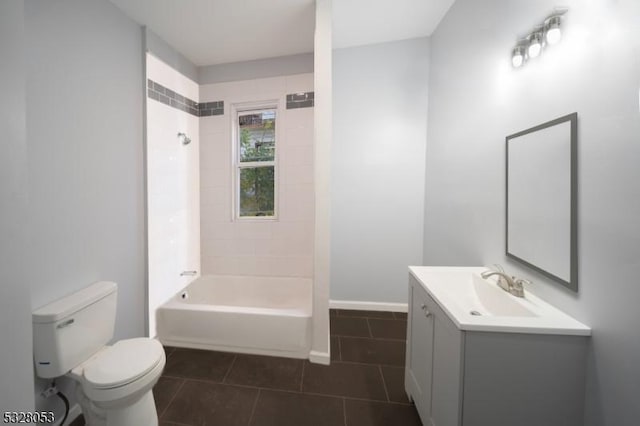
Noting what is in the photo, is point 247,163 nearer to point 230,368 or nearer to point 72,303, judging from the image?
point 72,303

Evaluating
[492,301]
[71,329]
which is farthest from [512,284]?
[71,329]

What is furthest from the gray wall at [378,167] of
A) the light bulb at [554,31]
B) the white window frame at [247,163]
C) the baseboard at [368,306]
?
the light bulb at [554,31]

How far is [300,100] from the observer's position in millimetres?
2643

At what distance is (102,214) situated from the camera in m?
1.67

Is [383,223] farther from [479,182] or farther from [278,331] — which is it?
[278,331]

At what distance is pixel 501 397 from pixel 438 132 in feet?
6.92

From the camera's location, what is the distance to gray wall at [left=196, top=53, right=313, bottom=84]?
2598mm

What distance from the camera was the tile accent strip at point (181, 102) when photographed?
2121mm

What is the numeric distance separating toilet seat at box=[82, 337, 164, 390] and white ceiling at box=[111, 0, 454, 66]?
243cm

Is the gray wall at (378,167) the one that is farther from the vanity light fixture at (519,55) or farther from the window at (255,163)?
the vanity light fixture at (519,55)

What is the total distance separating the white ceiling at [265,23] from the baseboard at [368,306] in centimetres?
282

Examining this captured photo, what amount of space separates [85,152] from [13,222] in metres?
0.95

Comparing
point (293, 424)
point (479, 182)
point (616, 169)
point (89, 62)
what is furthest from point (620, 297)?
point (89, 62)

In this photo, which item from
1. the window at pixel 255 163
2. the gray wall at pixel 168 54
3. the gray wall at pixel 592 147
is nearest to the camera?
the gray wall at pixel 592 147
